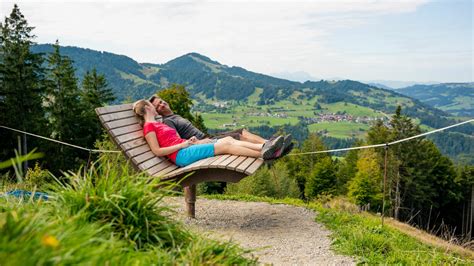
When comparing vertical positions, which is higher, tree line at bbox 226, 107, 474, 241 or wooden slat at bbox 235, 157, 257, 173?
wooden slat at bbox 235, 157, 257, 173

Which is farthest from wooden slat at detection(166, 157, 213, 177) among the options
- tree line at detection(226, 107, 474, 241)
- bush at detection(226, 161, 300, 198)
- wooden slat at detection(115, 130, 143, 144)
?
tree line at detection(226, 107, 474, 241)

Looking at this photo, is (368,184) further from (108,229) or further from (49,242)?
(49,242)

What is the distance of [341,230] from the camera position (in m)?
5.37

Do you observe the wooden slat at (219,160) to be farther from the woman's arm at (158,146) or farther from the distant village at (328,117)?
the distant village at (328,117)

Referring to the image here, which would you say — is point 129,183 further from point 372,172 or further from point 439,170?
point 439,170

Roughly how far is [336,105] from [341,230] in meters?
168

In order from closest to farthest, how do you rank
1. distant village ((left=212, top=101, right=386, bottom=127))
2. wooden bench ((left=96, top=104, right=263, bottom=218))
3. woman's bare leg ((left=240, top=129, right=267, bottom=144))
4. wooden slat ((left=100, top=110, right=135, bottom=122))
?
1. wooden bench ((left=96, top=104, right=263, bottom=218))
2. wooden slat ((left=100, top=110, right=135, bottom=122))
3. woman's bare leg ((left=240, top=129, right=267, bottom=144))
4. distant village ((left=212, top=101, right=386, bottom=127))

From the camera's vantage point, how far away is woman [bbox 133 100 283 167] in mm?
5355

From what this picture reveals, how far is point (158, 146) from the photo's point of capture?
5688 mm

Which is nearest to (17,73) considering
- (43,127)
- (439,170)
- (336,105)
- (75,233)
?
(43,127)

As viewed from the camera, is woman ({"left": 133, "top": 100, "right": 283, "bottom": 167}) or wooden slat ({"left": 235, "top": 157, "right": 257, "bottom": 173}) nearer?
wooden slat ({"left": 235, "top": 157, "right": 257, "bottom": 173})

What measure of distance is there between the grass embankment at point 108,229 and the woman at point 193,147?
8.21 ft

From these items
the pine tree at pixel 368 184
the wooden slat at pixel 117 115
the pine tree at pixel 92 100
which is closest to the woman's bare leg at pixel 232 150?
the wooden slat at pixel 117 115

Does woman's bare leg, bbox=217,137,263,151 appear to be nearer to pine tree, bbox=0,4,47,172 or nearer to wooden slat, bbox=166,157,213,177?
wooden slat, bbox=166,157,213,177
